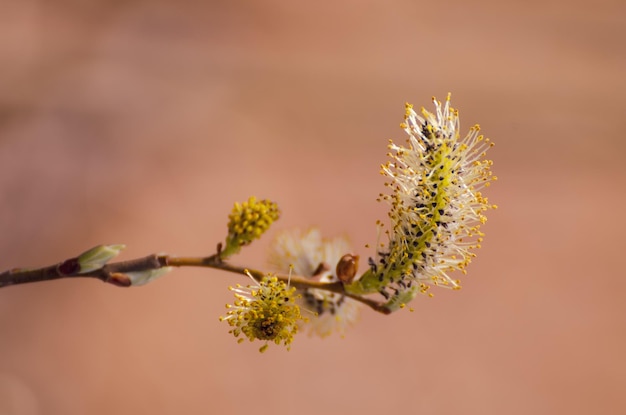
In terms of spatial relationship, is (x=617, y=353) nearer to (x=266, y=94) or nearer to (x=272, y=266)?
(x=266, y=94)

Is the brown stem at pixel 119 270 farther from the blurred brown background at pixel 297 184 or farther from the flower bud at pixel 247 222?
the blurred brown background at pixel 297 184

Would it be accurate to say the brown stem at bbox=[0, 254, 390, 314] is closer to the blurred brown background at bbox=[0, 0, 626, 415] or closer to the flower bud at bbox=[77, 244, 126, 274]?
the flower bud at bbox=[77, 244, 126, 274]

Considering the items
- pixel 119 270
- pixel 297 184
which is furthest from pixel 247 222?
pixel 297 184

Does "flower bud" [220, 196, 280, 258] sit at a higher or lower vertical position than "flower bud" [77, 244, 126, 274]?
higher

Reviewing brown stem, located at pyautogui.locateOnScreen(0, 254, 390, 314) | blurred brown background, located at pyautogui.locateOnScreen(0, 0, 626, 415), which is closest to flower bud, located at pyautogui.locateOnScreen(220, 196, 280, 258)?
brown stem, located at pyautogui.locateOnScreen(0, 254, 390, 314)

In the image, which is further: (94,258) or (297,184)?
(297,184)

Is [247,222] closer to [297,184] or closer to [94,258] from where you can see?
[94,258]

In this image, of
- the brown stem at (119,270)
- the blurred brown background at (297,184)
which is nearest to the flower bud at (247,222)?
the brown stem at (119,270)

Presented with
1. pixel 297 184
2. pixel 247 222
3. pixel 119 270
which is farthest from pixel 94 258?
pixel 297 184

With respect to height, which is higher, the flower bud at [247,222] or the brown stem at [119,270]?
the flower bud at [247,222]
